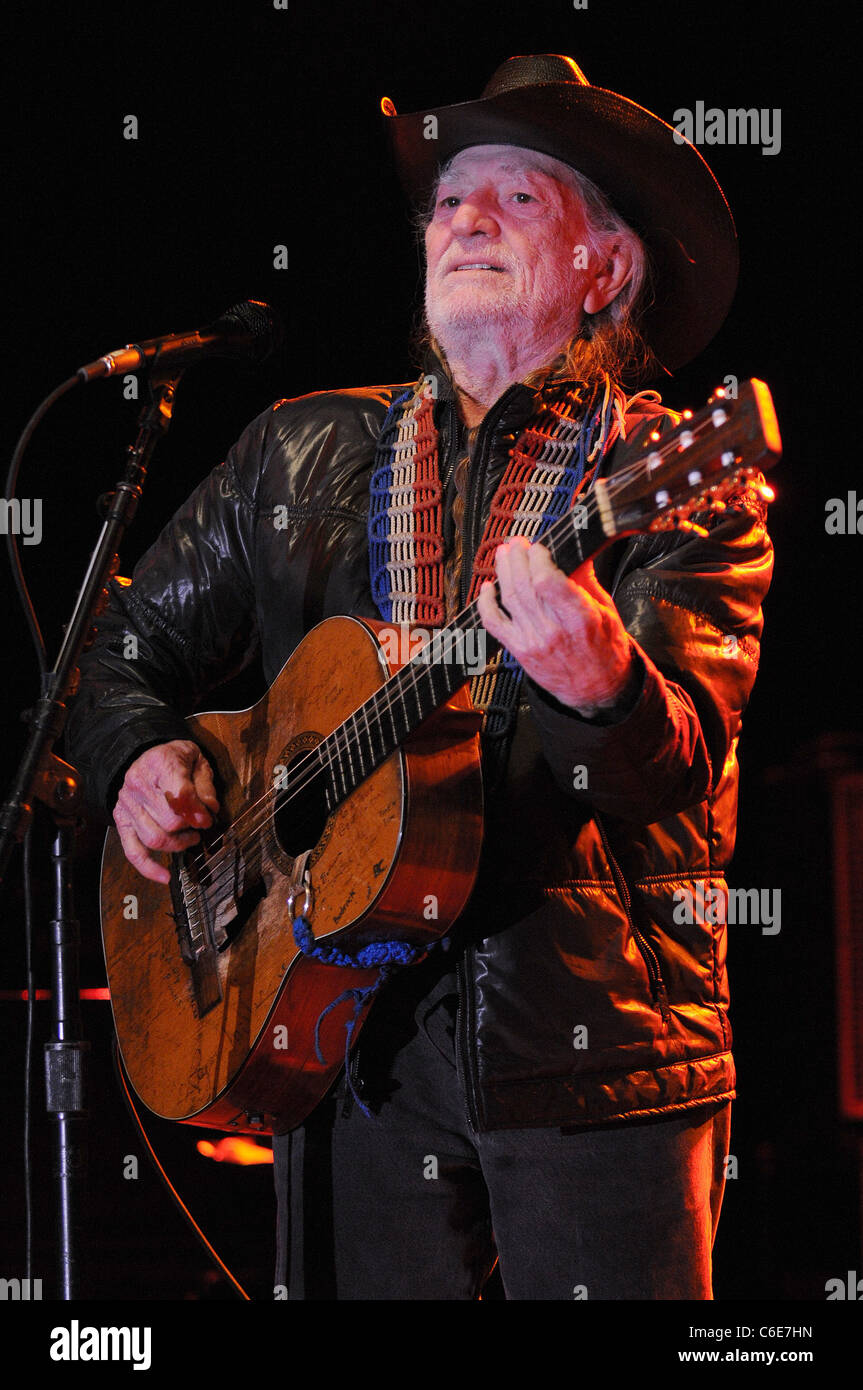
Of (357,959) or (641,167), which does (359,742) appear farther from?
(641,167)

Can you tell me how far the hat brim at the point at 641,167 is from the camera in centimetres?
241

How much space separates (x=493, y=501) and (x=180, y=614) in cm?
76

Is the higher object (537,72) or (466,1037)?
(537,72)

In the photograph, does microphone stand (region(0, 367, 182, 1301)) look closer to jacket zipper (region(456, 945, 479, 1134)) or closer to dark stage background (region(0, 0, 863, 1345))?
jacket zipper (region(456, 945, 479, 1134))

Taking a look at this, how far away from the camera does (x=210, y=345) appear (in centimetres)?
231

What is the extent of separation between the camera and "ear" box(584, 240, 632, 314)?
2537mm

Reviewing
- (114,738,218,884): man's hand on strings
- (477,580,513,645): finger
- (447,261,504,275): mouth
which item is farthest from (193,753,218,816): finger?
(447,261,504,275): mouth

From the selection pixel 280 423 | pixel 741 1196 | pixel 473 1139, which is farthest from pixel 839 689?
pixel 473 1139

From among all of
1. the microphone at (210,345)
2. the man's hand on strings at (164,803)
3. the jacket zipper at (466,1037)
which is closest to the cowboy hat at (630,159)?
the microphone at (210,345)

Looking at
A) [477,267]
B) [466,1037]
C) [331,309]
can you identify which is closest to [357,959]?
[466,1037]

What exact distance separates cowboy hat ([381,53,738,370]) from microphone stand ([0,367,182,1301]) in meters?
0.94

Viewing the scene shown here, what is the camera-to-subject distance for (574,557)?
65.4 inches

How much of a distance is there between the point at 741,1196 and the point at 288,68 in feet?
12.1

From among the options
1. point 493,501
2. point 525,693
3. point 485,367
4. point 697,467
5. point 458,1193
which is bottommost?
point 458,1193
